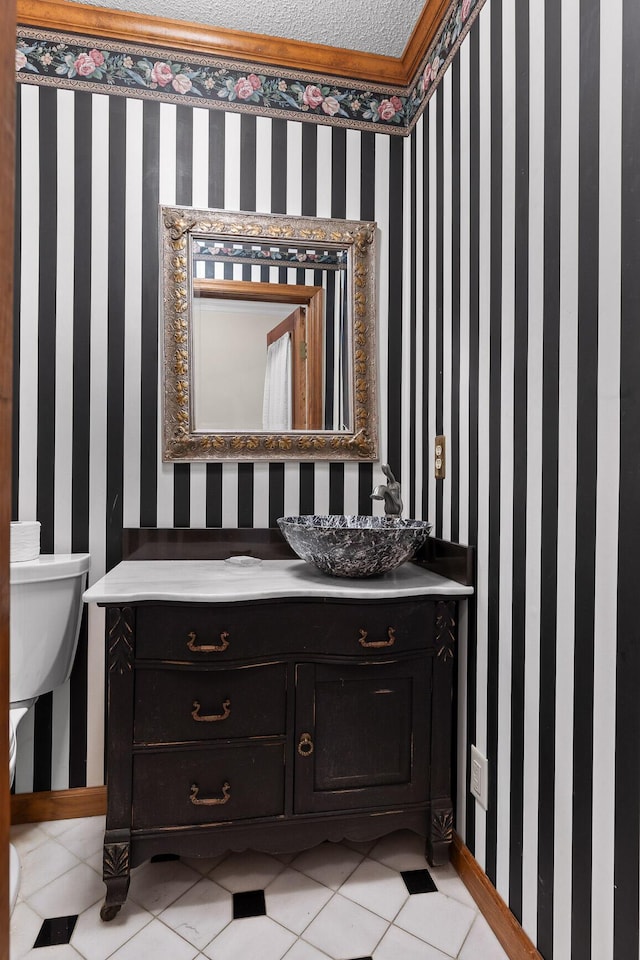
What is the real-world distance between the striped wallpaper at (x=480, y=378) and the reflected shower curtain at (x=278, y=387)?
17 centimetres

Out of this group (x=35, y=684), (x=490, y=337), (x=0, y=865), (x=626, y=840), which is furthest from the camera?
(x=35, y=684)

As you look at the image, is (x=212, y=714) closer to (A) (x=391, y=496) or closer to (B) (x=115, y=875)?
(B) (x=115, y=875)

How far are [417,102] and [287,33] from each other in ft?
1.67

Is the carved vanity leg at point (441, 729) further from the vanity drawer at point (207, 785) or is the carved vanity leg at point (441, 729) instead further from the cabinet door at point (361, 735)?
the vanity drawer at point (207, 785)

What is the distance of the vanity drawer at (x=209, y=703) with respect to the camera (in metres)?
1.47

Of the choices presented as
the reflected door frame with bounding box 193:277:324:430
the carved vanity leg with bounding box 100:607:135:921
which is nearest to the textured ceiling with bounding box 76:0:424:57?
the reflected door frame with bounding box 193:277:324:430

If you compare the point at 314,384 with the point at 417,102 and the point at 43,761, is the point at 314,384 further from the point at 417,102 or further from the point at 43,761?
the point at 43,761

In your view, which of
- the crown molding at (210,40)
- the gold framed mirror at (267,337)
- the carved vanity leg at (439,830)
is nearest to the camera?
the carved vanity leg at (439,830)

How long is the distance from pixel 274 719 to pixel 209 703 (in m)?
0.18

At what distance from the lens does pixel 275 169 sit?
205 cm

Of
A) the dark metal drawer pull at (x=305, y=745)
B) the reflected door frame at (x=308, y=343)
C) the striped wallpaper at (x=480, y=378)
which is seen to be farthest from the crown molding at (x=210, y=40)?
the dark metal drawer pull at (x=305, y=745)

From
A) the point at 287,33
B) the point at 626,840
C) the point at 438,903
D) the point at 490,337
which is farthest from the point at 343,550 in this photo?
the point at 287,33

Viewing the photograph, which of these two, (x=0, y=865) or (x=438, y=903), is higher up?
(x=0, y=865)

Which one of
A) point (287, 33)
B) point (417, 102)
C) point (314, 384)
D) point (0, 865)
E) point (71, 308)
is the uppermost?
point (287, 33)
